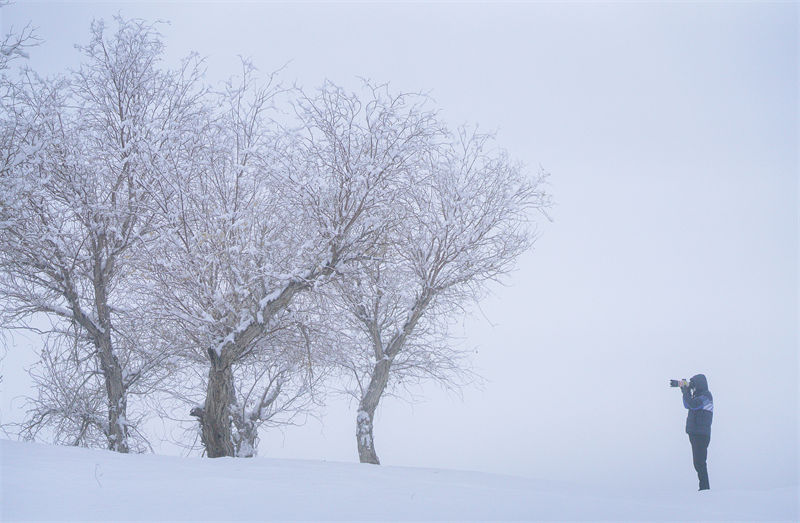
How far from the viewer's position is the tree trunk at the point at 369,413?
47.3 feet

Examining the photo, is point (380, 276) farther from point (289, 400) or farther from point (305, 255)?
point (289, 400)

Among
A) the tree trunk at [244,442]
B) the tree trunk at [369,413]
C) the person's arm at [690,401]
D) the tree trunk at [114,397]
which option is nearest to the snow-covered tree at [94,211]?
the tree trunk at [114,397]

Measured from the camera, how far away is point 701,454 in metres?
10.6

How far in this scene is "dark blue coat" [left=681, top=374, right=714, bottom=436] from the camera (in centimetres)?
1048

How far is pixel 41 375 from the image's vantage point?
15.4 meters

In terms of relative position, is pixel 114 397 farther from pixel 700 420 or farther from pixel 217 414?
pixel 700 420

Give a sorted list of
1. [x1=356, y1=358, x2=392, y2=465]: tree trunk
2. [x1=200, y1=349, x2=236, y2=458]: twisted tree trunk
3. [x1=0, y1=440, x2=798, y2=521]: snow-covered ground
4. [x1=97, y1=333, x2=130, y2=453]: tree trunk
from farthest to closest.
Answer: [x1=97, y1=333, x2=130, y2=453]: tree trunk
[x1=356, y1=358, x2=392, y2=465]: tree trunk
[x1=200, y1=349, x2=236, y2=458]: twisted tree trunk
[x1=0, y1=440, x2=798, y2=521]: snow-covered ground

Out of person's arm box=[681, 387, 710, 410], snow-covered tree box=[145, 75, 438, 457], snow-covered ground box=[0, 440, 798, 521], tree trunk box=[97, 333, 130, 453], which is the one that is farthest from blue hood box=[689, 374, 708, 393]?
tree trunk box=[97, 333, 130, 453]

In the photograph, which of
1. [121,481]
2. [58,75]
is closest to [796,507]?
[121,481]

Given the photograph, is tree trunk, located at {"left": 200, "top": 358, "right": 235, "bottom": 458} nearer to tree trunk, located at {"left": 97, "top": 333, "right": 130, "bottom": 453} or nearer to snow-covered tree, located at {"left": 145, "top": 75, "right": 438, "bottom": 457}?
snow-covered tree, located at {"left": 145, "top": 75, "right": 438, "bottom": 457}

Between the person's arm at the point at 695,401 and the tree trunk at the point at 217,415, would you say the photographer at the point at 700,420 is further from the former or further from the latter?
the tree trunk at the point at 217,415

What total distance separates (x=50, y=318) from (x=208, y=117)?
20.3ft

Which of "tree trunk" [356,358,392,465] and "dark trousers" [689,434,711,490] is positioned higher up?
"tree trunk" [356,358,392,465]

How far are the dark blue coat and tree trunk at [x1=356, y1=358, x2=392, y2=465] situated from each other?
20.8ft
